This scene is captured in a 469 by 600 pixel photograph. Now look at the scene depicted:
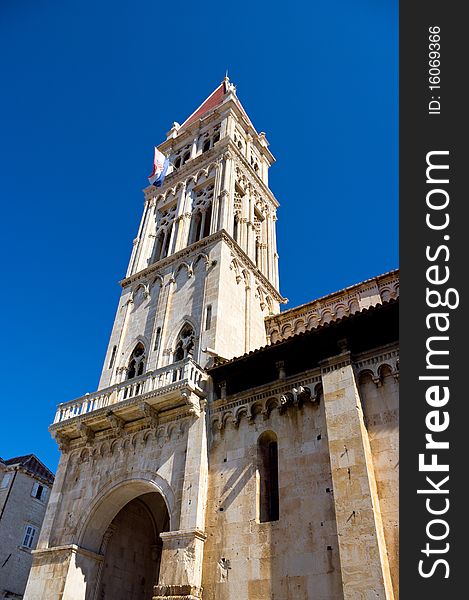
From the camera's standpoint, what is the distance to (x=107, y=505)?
16281mm

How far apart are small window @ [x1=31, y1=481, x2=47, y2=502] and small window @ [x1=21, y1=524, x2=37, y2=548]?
1.80m

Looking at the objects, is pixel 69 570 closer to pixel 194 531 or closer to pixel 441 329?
pixel 194 531

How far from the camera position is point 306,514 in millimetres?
12273

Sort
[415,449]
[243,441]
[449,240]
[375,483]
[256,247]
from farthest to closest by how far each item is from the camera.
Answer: [256,247] → [243,441] → [375,483] → [449,240] → [415,449]

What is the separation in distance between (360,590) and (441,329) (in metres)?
5.89

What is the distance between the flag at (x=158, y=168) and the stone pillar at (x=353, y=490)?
18.4 metres

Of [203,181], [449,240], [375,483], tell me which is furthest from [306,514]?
[203,181]

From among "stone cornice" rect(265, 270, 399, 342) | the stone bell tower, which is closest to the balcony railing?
the stone bell tower

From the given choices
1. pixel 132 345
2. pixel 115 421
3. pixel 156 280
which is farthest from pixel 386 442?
pixel 156 280

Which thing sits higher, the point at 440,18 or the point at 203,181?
the point at 203,181

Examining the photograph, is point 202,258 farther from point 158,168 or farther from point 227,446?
point 158,168

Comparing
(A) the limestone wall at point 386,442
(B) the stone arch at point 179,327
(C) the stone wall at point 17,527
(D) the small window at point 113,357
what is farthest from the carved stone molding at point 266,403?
(C) the stone wall at point 17,527

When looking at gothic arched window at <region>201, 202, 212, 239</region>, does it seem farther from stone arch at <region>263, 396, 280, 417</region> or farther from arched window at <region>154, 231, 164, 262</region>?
stone arch at <region>263, 396, 280, 417</region>

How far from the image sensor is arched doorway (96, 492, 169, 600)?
1633 cm
